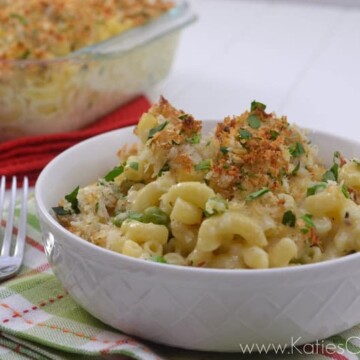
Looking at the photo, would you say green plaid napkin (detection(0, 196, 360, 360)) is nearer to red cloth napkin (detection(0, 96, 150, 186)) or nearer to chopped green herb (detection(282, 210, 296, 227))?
chopped green herb (detection(282, 210, 296, 227))

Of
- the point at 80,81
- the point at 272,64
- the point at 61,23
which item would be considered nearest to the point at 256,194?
the point at 80,81

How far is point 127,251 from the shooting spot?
175cm

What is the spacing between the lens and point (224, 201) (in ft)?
5.92

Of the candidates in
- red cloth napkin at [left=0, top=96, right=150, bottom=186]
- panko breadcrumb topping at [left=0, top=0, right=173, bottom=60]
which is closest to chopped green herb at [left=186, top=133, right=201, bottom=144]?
red cloth napkin at [left=0, top=96, right=150, bottom=186]

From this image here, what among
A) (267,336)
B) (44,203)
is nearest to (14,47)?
(44,203)

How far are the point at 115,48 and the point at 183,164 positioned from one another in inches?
58.0

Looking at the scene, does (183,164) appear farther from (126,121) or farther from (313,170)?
(126,121)

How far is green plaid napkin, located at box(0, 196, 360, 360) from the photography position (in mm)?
1731

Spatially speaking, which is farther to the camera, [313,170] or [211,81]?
[211,81]

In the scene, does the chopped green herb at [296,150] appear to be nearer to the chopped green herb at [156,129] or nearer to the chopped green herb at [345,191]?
the chopped green herb at [345,191]

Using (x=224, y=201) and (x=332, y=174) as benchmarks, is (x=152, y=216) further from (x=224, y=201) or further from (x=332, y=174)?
(x=332, y=174)

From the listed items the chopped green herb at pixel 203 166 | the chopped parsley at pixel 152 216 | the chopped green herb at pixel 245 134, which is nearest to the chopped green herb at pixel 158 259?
the chopped parsley at pixel 152 216

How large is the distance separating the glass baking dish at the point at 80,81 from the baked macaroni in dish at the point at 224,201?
1.09 m

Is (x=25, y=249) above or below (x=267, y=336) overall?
below
